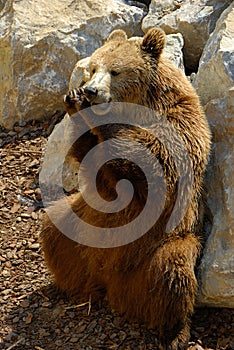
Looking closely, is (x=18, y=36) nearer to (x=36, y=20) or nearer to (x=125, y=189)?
(x=36, y=20)

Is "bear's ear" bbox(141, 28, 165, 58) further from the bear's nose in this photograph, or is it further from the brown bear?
the bear's nose

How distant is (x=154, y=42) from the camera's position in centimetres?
468

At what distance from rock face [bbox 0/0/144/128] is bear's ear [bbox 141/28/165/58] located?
1.83 metres

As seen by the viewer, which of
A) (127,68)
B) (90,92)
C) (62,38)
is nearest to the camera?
(90,92)

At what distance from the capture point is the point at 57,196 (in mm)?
5875

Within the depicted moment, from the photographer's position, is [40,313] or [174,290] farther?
[40,313]

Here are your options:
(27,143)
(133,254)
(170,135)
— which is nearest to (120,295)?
(133,254)

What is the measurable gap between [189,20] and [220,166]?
5.87 feet

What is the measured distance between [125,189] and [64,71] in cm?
230

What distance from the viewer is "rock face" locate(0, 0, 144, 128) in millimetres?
6480

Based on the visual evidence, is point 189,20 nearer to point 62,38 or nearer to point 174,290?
point 62,38

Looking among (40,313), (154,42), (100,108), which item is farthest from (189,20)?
(40,313)

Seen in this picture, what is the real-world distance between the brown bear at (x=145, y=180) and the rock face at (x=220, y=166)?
123 millimetres

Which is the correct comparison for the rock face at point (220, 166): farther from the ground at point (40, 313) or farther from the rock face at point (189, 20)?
the rock face at point (189, 20)
